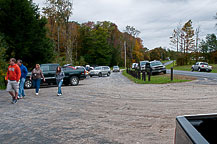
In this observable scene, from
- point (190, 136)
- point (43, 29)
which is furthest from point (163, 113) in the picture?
point (43, 29)

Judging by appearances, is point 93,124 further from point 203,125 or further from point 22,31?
point 22,31

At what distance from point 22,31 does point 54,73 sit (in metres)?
9.77

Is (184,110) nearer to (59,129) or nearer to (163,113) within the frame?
(163,113)

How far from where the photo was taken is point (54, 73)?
18016 mm

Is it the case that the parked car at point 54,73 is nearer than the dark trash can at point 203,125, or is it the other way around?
the dark trash can at point 203,125

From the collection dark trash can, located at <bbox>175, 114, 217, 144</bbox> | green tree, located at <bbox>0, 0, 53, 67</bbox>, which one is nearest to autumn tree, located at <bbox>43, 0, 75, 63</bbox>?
green tree, located at <bbox>0, 0, 53, 67</bbox>

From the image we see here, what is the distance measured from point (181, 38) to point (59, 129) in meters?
62.2

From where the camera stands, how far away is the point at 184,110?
23.3 ft

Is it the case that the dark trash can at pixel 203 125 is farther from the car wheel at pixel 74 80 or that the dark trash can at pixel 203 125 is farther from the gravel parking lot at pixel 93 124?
the car wheel at pixel 74 80

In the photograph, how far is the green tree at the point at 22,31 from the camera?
78.2ft

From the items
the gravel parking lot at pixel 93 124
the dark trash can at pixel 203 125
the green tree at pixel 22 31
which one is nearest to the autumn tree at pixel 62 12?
the green tree at pixel 22 31

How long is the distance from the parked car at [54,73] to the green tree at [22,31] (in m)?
7.16

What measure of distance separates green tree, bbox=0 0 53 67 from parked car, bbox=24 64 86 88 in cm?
716

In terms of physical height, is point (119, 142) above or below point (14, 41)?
below
